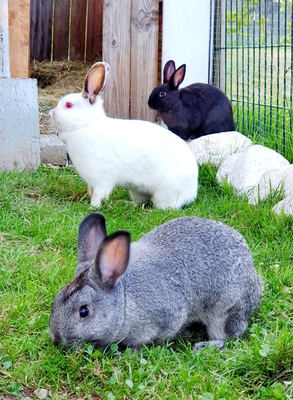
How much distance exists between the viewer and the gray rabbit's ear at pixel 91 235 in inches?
112

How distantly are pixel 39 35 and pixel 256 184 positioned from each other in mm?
4623

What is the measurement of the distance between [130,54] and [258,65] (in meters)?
1.20

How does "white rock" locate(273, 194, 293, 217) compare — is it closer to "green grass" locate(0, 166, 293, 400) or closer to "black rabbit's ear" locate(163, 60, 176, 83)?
"green grass" locate(0, 166, 293, 400)

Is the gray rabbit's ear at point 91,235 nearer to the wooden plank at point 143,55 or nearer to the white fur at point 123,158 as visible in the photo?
the white fur at point 123,158

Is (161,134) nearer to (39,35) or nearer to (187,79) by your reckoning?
(187,79)

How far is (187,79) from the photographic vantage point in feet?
22.9

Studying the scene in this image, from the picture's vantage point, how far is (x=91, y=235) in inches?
113

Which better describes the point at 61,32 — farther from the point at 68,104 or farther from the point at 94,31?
the point at 68,104

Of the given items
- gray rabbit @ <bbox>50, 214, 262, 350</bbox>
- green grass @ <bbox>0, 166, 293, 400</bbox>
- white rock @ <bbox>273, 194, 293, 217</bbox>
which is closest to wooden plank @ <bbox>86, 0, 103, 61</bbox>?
green grass @ <bbox>0, 166, 293, 400</bbox>

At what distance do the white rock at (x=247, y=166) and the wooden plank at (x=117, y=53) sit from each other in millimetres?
1666

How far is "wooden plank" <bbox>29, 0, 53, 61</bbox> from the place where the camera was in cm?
850

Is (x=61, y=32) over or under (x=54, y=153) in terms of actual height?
over

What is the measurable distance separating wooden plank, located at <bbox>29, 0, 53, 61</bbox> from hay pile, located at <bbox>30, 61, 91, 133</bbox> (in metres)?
0.42

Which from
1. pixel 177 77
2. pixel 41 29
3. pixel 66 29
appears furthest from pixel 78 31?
pixel 177 77
